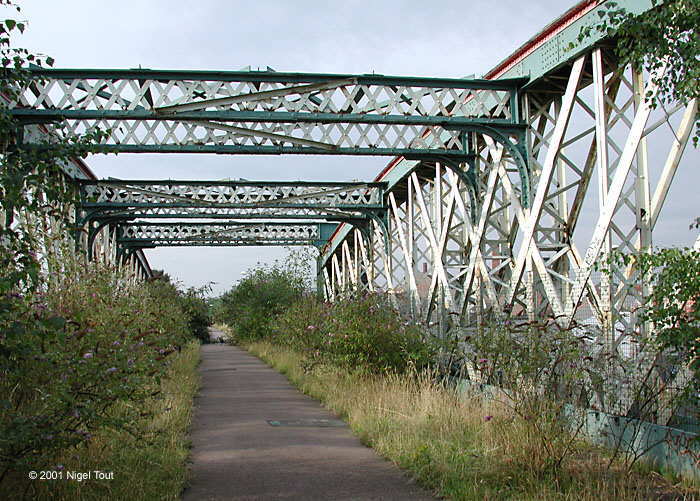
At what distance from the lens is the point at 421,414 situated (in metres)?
9.33

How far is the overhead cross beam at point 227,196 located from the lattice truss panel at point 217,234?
233 inches

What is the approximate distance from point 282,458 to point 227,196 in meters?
15.9

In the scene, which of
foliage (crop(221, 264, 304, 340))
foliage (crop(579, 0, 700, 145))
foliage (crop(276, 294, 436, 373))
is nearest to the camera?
foliage (crop(579, 0, 700, 145))

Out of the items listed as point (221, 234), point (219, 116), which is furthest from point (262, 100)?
point (221, 234)

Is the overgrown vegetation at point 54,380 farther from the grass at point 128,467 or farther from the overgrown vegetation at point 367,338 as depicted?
the overgrown vegetation at point 367,338

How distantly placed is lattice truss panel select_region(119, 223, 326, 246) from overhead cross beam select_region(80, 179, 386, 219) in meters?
5.93

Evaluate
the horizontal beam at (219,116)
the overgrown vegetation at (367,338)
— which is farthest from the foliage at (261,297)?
the horizontal beam at (219,116)

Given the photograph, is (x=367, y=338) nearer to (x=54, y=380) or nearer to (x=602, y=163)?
(x=602, y=163)

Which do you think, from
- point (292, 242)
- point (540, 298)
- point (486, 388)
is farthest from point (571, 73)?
point (292, 242)

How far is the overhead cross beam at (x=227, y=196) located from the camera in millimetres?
22578

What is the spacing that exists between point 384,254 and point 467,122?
41.3ft

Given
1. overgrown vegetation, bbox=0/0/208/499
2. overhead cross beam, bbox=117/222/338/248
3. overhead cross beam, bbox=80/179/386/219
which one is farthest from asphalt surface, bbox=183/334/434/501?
overhead cross beam, bbox=117/222/338/248

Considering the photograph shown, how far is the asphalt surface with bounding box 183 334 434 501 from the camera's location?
22.5 feet

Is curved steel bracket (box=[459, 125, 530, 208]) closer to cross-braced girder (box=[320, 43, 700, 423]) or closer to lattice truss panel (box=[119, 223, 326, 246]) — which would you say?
cross-braced girder (box=[320, 43, 700, 423])
